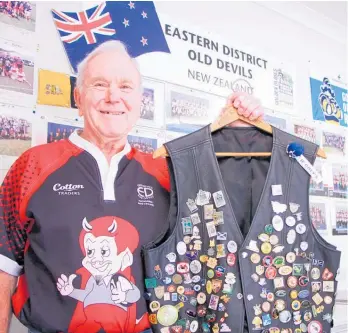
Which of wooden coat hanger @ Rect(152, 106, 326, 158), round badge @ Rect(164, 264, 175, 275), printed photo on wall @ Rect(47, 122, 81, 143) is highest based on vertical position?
printed photo on wall @ Rect(47, 122, 81, 143)

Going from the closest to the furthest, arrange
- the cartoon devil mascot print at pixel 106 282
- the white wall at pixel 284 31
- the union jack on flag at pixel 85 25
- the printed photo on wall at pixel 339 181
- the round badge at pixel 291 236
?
the cartoon devil mascot print at pixel 106 282 < the round badge at pixel 291 236 < the union jack on flag at pixel 85 25 < the white wall at pixel 284 31 < the printed photo on wall at pixel 339 181

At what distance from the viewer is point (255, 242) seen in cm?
117

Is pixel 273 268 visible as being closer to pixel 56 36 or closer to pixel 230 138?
pixel 230 138

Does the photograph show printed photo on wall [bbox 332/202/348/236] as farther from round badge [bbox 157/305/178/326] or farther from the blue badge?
round badge [bbox 157/305/178/326]

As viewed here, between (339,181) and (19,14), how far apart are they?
1.97 m

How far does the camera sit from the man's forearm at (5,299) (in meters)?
1.16

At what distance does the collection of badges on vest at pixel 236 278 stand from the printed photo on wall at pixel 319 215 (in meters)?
1.16

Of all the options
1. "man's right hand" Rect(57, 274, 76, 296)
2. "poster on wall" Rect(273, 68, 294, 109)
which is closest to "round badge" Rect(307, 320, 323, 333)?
"man's right hand" Rect(57, 274, 76, 296)

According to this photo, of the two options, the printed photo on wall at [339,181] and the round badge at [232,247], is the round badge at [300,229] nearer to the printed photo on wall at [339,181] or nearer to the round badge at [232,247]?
the round badge at [232,247]

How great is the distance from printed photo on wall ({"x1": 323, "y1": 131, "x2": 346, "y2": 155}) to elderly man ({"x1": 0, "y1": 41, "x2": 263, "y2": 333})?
1.38m

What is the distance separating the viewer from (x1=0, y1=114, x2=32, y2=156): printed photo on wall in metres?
1.47

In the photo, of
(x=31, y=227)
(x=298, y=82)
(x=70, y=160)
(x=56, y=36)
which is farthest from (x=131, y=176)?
(x=298, y=82)

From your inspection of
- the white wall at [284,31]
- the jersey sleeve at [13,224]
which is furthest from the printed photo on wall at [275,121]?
the jersey sleeve at [13,224]

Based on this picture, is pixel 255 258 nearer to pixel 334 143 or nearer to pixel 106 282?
pixel 106 282
